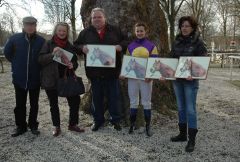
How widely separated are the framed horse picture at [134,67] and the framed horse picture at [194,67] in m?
0.69

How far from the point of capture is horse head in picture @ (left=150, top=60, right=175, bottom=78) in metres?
5.14

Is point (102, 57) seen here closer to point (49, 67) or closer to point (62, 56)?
point (62, 56)

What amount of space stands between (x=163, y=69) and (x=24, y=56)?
7.45 feet

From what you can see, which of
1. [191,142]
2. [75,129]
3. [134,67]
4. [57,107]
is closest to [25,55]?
[57,107]

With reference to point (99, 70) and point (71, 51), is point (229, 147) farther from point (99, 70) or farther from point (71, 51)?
point (71, 51)

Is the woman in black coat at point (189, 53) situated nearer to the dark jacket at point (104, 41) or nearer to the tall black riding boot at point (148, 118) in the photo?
the tall black riding boot at point (148, 118)

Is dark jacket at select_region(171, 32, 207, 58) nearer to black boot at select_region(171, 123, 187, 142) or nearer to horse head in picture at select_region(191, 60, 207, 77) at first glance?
horse head in picture at select_region(191, 60, 207, 77)

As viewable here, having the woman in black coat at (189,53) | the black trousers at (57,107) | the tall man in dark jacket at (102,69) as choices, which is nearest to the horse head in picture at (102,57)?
the tall man in dark jacket at (102,69)

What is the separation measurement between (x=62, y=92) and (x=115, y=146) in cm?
126

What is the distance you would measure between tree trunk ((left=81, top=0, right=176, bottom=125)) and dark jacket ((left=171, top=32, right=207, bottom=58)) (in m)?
1.75

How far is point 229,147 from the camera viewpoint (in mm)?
5172

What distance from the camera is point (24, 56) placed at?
5.54 meters

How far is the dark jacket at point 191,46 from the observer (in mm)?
4887

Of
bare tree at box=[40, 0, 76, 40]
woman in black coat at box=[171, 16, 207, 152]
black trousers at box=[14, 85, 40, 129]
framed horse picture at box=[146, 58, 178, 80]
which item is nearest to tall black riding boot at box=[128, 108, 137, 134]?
framed horse picture at box=[146, 58, 178, 80]
